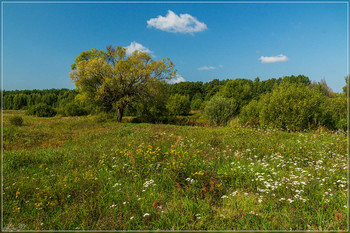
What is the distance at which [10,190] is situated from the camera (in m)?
4.35

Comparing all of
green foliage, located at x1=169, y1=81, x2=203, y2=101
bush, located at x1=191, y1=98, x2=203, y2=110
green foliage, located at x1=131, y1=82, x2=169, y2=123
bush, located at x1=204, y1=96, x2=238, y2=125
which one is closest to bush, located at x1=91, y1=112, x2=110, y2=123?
green foliage, located at x1=131, y1=82, x2=169, y2=123

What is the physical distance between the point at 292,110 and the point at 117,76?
→ 2158cm

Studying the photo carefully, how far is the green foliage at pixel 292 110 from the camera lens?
1484 cm

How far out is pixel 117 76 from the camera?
82.8 feet

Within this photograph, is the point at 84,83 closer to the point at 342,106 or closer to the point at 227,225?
the point at 227,225

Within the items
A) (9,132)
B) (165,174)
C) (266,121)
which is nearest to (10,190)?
(165,174)

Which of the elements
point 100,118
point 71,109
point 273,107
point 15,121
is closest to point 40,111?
point 71,109

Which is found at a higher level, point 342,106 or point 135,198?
point 342,106

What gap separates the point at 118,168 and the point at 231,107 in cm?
2854

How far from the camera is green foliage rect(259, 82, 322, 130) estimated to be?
584 inches

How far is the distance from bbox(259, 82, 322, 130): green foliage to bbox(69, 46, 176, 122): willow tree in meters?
15.4

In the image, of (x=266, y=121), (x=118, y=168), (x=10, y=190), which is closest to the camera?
(x=10, y=190)

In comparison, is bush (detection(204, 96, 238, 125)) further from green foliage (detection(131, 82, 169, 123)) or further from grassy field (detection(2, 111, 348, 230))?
grassy field (detection(2, 111, 348, 230))

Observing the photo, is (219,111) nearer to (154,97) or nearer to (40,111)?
(154,97)
